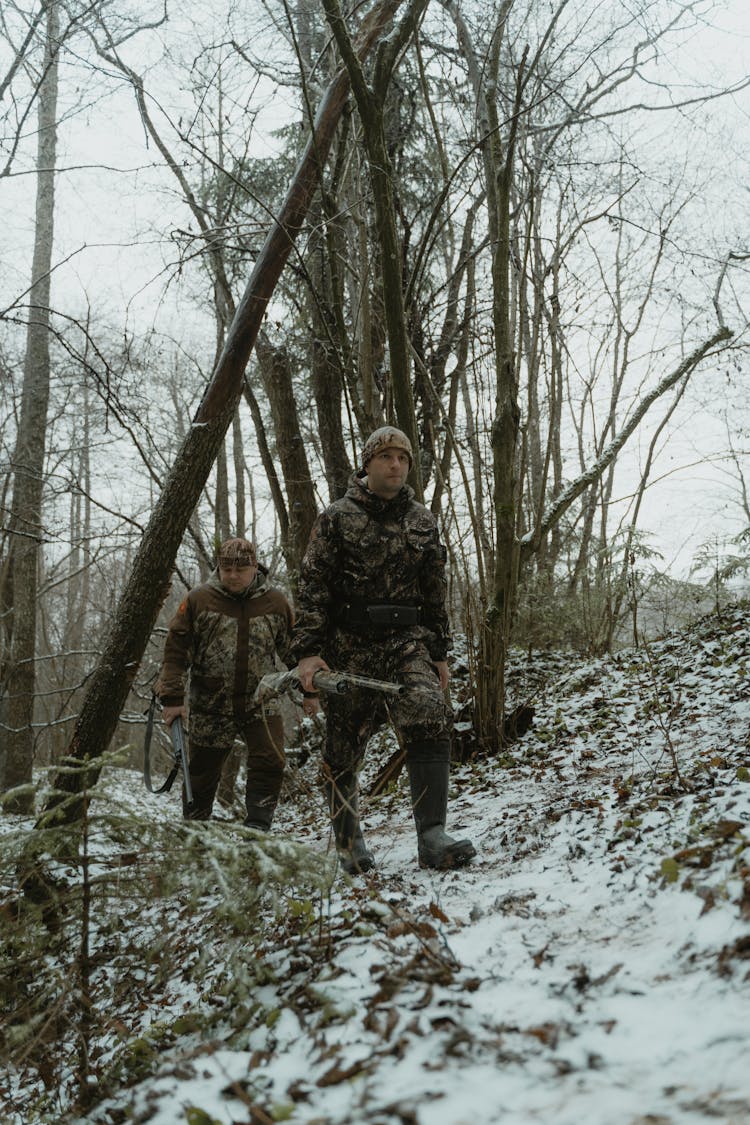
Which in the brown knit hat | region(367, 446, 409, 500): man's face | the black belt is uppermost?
region(367, 446, 409, 500): man's face

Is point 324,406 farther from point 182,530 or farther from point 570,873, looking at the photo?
point 570,873

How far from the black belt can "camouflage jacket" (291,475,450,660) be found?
26mm

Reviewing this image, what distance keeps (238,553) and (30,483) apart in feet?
20.4

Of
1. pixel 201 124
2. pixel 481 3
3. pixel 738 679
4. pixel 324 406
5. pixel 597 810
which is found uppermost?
pixel 481 3

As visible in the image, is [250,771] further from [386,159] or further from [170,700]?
[386,159]

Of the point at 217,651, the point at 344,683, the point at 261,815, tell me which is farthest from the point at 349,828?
the point at 217,651

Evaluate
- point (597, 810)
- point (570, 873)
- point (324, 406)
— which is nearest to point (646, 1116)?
point (570, 873)

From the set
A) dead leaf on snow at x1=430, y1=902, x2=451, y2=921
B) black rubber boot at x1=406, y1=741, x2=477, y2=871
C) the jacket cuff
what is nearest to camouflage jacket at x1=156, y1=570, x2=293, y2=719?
the jacket cuff

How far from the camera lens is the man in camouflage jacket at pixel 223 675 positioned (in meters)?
5.34

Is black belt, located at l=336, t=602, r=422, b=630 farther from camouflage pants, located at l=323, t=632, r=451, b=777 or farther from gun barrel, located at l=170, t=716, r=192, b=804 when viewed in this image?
gun barrel, located at l=170, t=716, r=192, b=804

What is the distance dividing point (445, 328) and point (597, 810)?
6.06m

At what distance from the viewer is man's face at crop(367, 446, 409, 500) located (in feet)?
13.0

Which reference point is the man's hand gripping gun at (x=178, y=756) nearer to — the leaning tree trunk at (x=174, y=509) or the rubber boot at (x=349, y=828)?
the leaning tree trunk at (x=174, y=509)

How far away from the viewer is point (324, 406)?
10.1m
